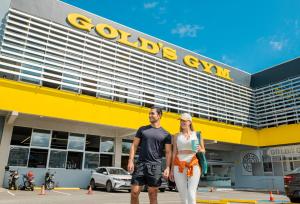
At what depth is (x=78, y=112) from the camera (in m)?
15.3

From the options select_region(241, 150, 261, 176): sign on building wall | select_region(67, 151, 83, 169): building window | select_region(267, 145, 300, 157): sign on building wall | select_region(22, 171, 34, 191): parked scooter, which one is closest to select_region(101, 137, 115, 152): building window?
select_region(67, 151, 83, 169): building window

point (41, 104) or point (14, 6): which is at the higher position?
point (14, 6)

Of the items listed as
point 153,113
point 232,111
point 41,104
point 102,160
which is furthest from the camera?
point 232,111

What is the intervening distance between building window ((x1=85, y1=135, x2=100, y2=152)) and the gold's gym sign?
21.8 ft

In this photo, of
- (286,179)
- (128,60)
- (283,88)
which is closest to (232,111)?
(283,88)

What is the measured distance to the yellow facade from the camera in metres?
13.6

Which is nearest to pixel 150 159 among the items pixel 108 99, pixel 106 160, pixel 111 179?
pixel 111 179

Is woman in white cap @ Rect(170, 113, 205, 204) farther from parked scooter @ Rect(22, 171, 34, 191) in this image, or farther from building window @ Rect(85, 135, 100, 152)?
building window @ Rect(85, 135, 100, 152)

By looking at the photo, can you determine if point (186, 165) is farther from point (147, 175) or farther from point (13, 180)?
point (13, 180)

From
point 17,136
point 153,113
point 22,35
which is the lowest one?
point 153,113

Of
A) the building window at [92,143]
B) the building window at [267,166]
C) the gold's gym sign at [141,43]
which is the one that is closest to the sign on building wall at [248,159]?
the building window at [267,166]

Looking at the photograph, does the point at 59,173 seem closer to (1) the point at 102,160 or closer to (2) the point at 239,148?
(1) the point at 102,160

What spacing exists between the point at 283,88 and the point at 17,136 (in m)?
21.4

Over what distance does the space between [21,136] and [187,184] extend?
45.4ft
